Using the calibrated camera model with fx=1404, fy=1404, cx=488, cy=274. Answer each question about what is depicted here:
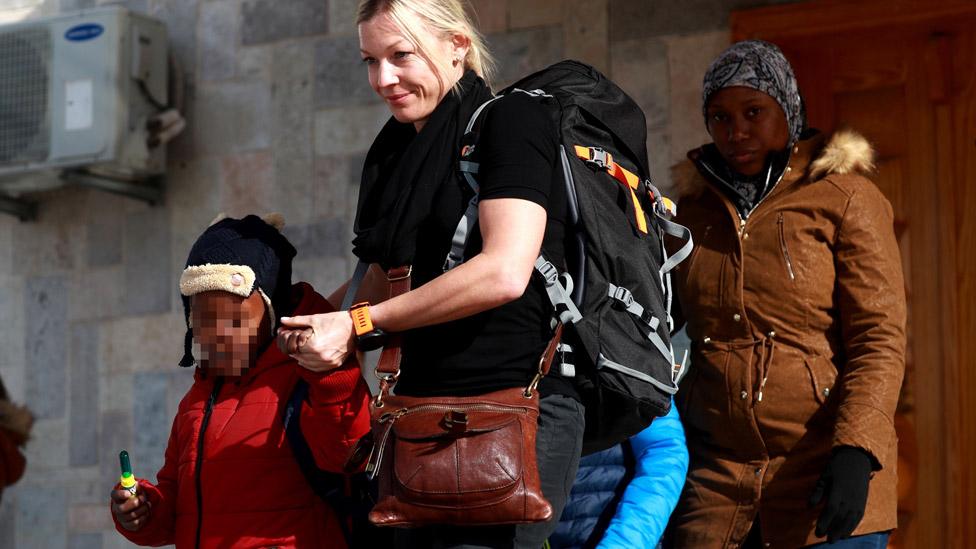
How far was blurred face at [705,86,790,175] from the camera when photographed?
132 inches

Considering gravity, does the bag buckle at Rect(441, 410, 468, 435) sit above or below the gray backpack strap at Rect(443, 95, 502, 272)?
below

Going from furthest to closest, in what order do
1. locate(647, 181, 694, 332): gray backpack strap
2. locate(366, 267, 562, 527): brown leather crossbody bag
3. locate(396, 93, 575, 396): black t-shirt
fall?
locate(647, 181, 694, 332): gray backpack strap → locate(396, 93, 575, 396): black t-shirt → locate(366, 267, 562, 527): brown leather crossbody bag

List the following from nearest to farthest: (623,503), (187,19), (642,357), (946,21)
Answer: (642,357) < (623,503) < (946,21) < (187,19)

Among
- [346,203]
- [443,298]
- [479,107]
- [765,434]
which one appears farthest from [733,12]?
[443,298]

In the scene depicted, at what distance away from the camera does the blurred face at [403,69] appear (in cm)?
249

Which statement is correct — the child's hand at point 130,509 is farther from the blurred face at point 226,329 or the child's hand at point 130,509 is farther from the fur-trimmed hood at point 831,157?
the fur-trimmed hood at point 831,157

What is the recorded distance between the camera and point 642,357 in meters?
2.42

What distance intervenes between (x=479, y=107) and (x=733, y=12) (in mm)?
2441

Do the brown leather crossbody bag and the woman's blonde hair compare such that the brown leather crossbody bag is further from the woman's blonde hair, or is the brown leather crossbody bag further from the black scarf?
the woman's blonde hair

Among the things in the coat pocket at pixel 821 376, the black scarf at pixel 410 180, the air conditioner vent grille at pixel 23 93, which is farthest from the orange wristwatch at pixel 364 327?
the air conditioner vent grille at pixel 23 93

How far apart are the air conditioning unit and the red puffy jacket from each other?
2.66 meters

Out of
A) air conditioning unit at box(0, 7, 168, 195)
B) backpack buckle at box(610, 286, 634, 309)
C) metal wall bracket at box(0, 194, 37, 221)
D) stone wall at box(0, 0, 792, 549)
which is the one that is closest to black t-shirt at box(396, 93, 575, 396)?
backpack buckle at box(610, 286, 634, 309)

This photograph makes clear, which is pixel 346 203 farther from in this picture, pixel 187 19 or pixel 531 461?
pixel 531 461

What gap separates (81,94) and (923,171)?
3.19 meters
